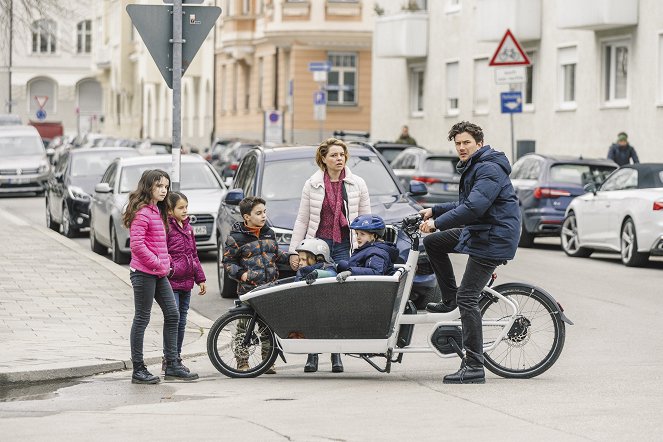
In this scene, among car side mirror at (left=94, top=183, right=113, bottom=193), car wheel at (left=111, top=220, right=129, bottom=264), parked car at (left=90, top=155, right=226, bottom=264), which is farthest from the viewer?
car side mirror at (left=94, top=183, right=113, bottom=193)

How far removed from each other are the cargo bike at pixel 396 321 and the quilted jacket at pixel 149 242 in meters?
0.62

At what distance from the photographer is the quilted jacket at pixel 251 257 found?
11336mm

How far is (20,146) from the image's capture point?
44.6m

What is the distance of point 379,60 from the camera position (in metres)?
51.5

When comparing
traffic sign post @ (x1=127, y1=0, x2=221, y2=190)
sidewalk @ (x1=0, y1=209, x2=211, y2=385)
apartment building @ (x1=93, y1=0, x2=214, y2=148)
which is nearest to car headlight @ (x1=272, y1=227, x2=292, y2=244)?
sidewalk @ (x1=0, y1=209, x2=211, y2=385)

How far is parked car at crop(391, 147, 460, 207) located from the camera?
28875 mm

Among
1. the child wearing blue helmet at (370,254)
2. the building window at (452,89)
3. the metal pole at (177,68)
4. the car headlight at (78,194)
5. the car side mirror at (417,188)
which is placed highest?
the building window at (452,89)

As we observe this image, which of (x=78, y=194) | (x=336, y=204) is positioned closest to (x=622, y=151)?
(x=78, y=194)

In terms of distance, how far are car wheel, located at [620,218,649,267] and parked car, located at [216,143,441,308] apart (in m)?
5.12

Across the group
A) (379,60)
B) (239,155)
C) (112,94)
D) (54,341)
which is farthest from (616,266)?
(112,94)

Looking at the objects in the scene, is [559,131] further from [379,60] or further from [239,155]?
[379,60]

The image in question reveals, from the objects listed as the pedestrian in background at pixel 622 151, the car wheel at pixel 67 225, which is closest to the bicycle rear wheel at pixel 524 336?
the car wheel at pixel 67 225

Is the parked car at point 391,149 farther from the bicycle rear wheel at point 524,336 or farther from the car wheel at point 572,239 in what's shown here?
the bicycle rear wheel at point 524,336

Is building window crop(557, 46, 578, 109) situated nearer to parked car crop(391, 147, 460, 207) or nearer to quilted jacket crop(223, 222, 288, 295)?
parked car crop(391, 147, 460, 207)
